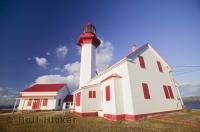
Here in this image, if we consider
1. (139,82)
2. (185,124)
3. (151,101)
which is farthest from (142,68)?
(185,124)

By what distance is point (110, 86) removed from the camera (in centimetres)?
1347

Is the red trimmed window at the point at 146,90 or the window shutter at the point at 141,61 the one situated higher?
the window shutter at the point at 141,61

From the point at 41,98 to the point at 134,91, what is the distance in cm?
2688

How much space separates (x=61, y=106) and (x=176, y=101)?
2739cm

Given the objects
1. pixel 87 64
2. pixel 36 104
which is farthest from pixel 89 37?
pixel 36 104

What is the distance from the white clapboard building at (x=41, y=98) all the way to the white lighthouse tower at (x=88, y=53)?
44.2 feet

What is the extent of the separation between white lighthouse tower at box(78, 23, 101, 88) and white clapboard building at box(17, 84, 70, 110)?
13.5 m

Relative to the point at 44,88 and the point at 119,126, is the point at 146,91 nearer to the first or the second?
the point at 119,126

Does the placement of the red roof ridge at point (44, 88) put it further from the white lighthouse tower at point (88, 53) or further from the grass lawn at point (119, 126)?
the grass lawn at point (119, 126)

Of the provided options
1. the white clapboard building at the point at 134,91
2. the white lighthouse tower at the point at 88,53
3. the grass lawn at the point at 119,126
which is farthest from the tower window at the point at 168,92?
the white lighthouse tower at the point at 88,53

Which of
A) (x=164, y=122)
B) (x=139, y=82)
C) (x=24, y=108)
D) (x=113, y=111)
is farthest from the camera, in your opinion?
(x=24, y=108)

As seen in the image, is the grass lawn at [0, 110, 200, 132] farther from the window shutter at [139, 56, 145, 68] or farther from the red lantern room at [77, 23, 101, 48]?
the red lantern room at [77, 23, 101, 48]

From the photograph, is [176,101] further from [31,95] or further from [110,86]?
[31,95]

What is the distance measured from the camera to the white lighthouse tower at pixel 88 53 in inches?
877
